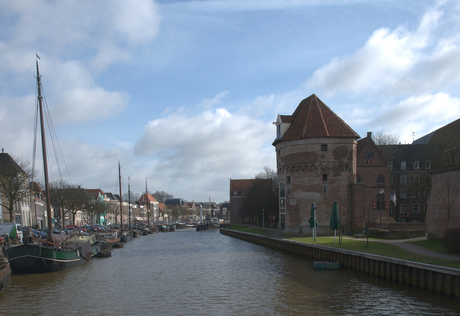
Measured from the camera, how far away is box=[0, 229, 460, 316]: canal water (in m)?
19.5

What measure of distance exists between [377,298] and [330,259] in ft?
40.0

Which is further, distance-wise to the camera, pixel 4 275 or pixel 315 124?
pixel 315 124

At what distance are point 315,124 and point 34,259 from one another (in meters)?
35.1

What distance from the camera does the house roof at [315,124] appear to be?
49456 millimetres

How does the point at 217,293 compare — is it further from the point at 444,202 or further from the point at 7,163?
the point at 7,163

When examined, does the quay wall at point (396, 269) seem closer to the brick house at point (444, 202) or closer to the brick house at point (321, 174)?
the brick house at point (444, 202)

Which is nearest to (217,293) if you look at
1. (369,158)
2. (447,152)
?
(447,152)

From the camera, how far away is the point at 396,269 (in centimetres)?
2395

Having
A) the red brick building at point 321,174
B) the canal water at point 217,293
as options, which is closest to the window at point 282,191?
the red brick building at point 321,174

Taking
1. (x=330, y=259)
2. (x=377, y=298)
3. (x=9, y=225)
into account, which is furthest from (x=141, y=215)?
(x=377, y=298)

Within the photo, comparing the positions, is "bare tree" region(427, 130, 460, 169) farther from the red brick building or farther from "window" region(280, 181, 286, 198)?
"window" region(280, 181, 286, 198)

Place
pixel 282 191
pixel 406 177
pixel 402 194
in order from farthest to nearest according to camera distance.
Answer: pixel 406 177, pixel 402 194, pixel 282 191

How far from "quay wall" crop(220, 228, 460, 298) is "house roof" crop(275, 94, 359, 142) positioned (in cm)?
1623

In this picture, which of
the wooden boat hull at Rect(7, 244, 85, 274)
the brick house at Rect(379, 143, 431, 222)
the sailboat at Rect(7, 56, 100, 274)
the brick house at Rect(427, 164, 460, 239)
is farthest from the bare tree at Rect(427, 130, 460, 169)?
the wooden boat hull at Rect(7, 244, 85, 274)
